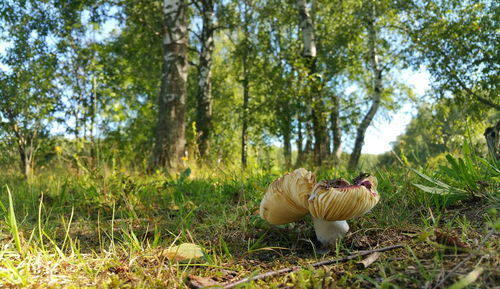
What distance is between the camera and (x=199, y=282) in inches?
51.1

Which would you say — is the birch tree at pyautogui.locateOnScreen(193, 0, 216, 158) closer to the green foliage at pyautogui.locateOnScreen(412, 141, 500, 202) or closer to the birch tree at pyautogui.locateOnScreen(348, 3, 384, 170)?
the birch tree at pyautogui.locateOnScreen(348, 3, 384, 170)

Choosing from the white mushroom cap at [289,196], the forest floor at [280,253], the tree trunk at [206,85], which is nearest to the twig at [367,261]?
the forest floor at [280,253]

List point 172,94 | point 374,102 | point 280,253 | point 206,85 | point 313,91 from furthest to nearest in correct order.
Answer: point 374,102
point 206,85
point 313,91
point 172,94
point 280,253

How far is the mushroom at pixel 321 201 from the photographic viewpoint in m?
1.41

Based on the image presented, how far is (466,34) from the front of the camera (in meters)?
10.6

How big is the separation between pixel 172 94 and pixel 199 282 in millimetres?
5187

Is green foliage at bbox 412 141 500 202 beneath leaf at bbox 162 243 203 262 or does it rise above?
above

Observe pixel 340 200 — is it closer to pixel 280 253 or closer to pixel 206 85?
pixel 280 253

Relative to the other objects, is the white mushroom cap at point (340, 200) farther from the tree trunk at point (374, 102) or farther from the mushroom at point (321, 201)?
the tree trunk at point (374, 102)

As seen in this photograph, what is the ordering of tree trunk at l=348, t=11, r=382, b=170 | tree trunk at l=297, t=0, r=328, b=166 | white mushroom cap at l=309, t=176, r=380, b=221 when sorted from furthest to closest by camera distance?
tree trunk at l=348, t=11, r=382, b=170
tree trunk at l=297, t=0, r=328, b=166
white mushroom cap at l=309, t=176, r=380, b=221

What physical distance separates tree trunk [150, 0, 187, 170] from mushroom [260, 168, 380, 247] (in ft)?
14.1

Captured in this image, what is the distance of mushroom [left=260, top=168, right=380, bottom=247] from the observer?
141cm

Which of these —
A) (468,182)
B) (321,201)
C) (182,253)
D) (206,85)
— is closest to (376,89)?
(206,85)

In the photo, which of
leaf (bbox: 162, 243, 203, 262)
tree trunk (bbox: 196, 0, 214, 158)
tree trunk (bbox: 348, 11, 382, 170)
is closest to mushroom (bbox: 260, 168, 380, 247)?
leaf (bbox: 162, 243, 203, 262)
